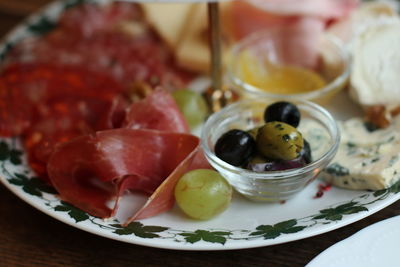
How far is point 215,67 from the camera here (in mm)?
1563

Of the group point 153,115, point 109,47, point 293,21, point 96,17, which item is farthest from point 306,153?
point 96,17

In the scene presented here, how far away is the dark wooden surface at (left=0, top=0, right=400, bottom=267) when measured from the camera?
3.74ft

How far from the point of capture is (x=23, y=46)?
1822 mm

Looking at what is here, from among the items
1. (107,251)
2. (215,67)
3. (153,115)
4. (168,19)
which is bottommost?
(107,251)

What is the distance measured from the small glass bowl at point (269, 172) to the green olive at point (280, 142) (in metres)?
0.04

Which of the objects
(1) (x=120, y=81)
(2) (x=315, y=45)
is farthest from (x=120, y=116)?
(2) (x=315, y=45)

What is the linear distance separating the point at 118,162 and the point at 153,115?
6.4 inches

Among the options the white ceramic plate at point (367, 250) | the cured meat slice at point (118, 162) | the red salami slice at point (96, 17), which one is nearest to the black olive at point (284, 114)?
the cured meat slice at point (118, 162)

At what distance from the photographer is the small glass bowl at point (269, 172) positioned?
1142 mm

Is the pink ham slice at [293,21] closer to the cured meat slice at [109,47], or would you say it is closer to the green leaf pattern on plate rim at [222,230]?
the cured meat slice at [109,47]

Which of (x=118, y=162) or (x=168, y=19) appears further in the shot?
(x=168, y=19)

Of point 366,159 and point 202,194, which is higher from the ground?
point 366,159

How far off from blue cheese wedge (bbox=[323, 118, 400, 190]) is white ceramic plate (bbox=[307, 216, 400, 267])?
0.11m

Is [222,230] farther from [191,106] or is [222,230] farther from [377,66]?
[377,66]
